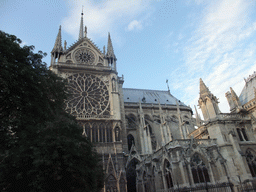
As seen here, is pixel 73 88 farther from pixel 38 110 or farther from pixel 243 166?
pixel 243 166

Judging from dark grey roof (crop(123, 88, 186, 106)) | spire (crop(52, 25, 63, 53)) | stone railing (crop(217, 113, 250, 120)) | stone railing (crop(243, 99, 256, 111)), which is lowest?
stone railing (crop(217, 113, 250, 120))

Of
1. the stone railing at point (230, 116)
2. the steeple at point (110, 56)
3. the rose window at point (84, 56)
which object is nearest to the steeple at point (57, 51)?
the rose window at point (84, 56)

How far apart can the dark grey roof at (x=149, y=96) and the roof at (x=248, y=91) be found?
1823 cm

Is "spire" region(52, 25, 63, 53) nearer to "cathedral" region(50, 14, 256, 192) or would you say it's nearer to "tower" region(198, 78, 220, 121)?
"cathedral" region(50, 14, 256, 192)

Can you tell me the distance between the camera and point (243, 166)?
19500 mm

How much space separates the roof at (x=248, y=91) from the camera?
26469 millimetres

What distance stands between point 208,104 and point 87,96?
16900 mm

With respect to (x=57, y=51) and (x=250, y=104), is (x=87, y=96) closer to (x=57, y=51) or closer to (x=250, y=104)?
(x=57, y=51)

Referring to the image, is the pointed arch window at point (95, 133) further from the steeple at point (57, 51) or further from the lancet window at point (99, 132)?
the steeple at point (57, 51)

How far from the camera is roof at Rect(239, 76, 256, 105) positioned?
Result: 26.5 meters

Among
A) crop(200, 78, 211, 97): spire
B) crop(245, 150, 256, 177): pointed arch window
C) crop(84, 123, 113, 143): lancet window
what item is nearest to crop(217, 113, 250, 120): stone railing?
crop(200, 78, 211, 97): spire

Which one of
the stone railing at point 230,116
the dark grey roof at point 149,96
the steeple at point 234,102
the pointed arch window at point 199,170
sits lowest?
the pointed arch window at point 199,170

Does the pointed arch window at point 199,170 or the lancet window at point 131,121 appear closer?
the pointed arch window at point 199,170

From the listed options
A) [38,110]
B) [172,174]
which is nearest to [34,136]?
[38,110]
